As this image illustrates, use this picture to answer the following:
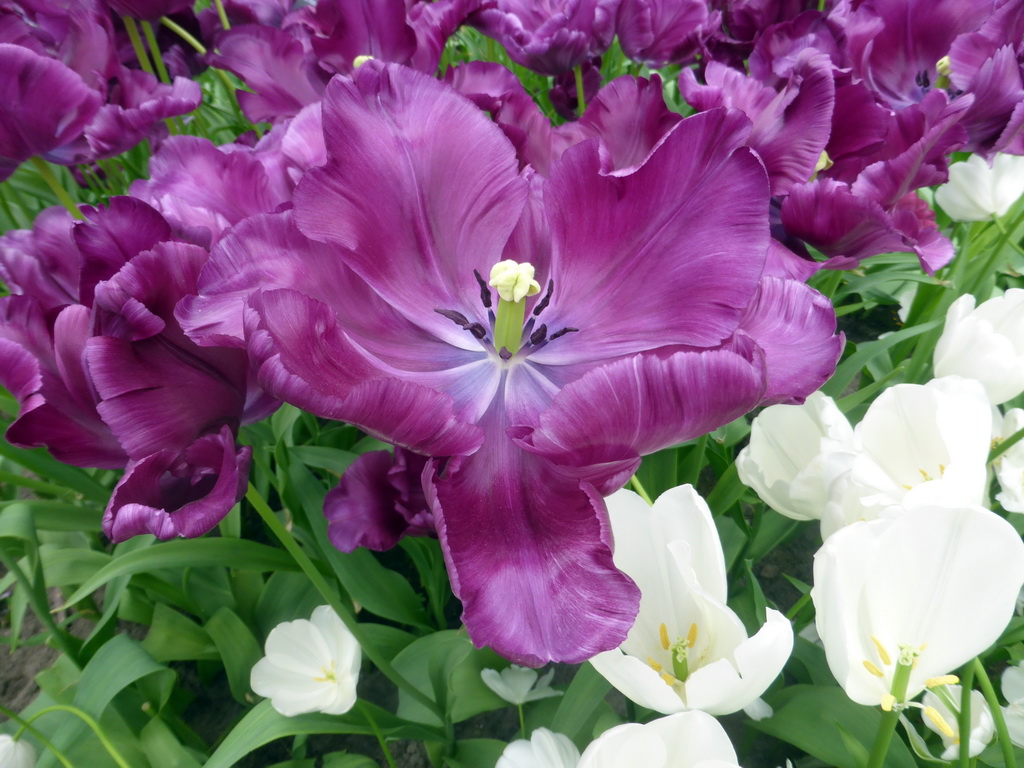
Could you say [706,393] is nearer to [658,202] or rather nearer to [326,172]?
[658,202]

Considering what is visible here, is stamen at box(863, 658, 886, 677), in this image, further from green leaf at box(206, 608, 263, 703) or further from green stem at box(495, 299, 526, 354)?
green leaf at box(206, 608, 263, 703)

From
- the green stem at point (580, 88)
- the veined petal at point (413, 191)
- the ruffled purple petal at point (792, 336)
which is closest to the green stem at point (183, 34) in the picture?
the green stem at point (580, 88)

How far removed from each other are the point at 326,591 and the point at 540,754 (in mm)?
202

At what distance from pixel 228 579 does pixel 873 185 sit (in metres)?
0.83

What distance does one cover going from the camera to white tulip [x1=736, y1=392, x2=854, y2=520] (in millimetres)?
528

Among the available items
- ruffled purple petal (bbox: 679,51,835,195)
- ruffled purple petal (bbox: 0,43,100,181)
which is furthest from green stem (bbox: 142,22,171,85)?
ruffled purple petal (bbox: 679,51,835,195)

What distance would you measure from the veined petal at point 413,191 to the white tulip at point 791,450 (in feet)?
0.82

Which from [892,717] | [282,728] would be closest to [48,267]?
[282,728]

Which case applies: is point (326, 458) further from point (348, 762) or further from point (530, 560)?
point (530, 560)

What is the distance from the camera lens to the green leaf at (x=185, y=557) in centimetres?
65

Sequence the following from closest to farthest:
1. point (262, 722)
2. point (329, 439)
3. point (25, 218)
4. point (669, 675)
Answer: point (669, 675) → point (262, 722) → point (329, 439) → point (25, 218)

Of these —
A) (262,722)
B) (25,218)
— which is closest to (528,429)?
(262,722)

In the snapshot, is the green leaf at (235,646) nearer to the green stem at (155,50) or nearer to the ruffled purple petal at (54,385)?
the ruffled purple petal at (54,385)

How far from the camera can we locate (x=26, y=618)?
1.11 meters
